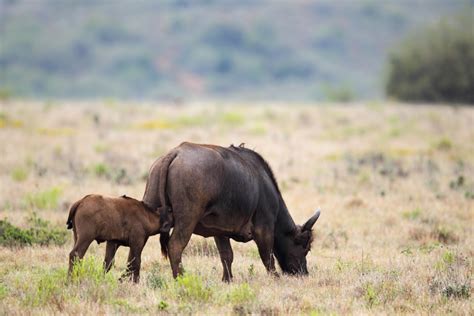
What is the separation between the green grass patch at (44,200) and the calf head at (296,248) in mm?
5769

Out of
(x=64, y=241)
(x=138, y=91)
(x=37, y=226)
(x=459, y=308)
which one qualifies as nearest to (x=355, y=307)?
(x=459, y=308)

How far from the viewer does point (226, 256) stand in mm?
11000

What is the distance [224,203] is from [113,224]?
55.4 inches

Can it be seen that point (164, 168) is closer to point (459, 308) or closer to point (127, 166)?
point (459, 308)

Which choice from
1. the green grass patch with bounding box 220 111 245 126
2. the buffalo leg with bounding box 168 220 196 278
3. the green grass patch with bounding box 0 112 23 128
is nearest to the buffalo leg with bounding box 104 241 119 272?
the buffalo leg with bounding box 168 220 196 278

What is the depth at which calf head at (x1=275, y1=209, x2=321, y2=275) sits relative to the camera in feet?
37.3

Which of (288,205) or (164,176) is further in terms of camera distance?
(288,205)

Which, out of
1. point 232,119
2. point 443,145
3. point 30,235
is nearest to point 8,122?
point 232,119

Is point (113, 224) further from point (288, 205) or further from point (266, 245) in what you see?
point (288, 205)

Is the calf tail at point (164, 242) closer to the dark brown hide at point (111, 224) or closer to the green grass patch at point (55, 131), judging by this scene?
the dark brown hide at point (111, 224)

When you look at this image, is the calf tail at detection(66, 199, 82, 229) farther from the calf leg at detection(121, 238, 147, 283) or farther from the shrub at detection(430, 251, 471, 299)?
the shrub at detection(430, 251, 471, 299)

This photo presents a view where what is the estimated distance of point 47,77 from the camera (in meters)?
116

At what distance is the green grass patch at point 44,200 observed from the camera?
51.0 feet

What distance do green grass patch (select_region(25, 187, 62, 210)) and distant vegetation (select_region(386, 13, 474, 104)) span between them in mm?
40085
